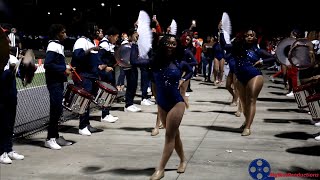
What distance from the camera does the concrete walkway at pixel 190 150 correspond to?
18.3 feet

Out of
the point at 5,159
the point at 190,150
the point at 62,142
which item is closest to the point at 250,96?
the point at 190,150

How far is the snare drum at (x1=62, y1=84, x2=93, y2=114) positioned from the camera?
7160mm

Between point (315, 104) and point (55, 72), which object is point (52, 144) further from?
point (315, 104)

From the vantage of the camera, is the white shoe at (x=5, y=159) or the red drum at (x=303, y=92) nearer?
the white shoe at (x=5, y=159)

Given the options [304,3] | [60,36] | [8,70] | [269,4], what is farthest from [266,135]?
[269,4]

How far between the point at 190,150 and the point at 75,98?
2094 millimetres

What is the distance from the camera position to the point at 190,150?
6.82 m

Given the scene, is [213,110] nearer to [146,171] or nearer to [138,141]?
[138,141]

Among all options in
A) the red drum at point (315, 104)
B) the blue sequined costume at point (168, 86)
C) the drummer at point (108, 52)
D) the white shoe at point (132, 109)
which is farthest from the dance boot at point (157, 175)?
the white shoe at point (132, 109)

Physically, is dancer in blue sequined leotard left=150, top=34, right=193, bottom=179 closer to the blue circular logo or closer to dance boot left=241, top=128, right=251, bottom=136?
the blue circular logo

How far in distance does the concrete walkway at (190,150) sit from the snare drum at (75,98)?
647mm

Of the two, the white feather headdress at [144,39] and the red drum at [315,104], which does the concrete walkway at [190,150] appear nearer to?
the red drum at [315,104]

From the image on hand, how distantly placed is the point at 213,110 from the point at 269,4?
45.1 m

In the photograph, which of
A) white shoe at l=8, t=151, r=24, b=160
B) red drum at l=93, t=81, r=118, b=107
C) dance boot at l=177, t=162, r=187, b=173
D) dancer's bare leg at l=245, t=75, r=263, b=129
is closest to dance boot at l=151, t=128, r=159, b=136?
red drum at l=93, t=81, r=118, b=107
